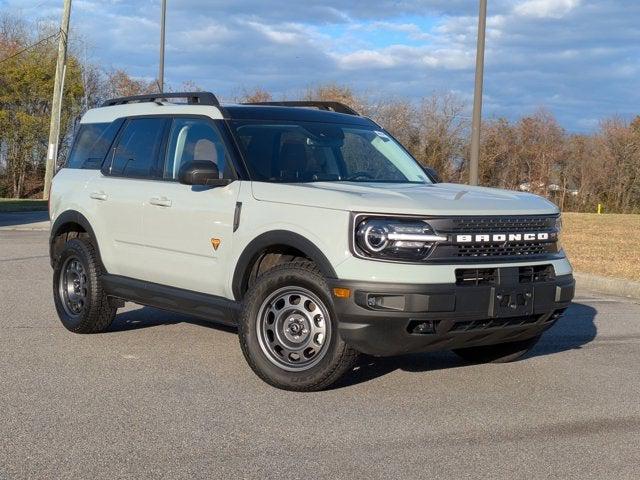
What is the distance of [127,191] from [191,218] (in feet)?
3.13

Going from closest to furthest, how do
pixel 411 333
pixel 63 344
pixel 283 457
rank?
pixel 283 457
pixel 411 333
pixel 63 344

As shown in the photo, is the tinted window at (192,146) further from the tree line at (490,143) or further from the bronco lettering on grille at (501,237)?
the tree line at (490,143)

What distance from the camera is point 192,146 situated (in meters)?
A: 6.85

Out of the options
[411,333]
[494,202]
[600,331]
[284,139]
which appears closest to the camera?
[411,333]

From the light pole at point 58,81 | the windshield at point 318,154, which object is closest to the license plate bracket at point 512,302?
the windshield at point 318,154

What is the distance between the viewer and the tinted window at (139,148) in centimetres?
716

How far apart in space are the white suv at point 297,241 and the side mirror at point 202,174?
0.01 m

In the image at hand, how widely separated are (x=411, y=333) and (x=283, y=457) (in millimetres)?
1299

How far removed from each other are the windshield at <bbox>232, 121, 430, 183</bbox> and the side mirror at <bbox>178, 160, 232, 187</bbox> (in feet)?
0.79

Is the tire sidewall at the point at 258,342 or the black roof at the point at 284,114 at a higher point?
the black roof at the point at 284,114

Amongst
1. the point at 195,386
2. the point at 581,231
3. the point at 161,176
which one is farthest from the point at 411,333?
the point at 581,231

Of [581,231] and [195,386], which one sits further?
[581,231]

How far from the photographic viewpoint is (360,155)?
705cm

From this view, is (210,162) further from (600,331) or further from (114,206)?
(600,331)
